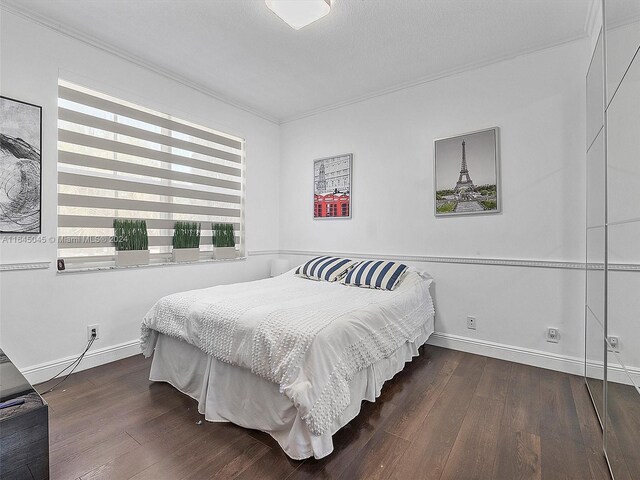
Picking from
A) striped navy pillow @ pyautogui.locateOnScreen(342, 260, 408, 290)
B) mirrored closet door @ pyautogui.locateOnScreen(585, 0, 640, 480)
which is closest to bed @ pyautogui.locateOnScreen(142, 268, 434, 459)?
striped navy pillow @ pyautogui.locateOnScreen(342, 260, 408, 290)

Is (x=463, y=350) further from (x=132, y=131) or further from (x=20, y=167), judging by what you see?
(x=20, y=167)

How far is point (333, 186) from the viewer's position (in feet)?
12.2

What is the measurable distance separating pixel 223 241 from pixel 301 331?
220cm

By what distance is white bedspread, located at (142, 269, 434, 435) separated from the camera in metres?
1.47

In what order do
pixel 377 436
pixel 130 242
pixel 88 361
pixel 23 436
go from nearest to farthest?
pixel 23 436, pixel 377 436, pixel 88 361, pixel 130 242

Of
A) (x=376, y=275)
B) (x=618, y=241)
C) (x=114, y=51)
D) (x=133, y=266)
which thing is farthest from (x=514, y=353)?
(x=114, y=51)

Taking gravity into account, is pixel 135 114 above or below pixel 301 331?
above

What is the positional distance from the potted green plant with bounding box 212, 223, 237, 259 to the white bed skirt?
4.30ft

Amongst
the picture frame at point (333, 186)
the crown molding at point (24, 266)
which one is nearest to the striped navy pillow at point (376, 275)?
the picture frame at point (333, 186)

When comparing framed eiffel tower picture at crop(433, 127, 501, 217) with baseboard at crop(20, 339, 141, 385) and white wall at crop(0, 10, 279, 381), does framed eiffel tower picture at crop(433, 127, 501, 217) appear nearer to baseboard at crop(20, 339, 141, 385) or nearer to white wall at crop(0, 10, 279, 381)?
white wall at crop(0, 10, 279, 381)

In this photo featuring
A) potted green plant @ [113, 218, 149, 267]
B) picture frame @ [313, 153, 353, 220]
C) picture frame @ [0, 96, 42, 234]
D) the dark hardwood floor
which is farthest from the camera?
picture frame @ [313, 153, 353, 220]

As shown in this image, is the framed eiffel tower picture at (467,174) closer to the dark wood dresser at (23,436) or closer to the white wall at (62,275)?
the white wall at (62,275)

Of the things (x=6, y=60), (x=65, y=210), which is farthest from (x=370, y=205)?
(x=6, y=60)

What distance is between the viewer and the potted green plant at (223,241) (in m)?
3.43
